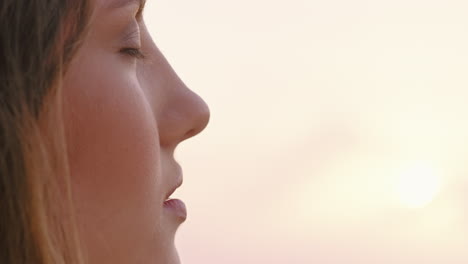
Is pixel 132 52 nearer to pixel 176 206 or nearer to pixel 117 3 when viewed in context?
pixel 117 3

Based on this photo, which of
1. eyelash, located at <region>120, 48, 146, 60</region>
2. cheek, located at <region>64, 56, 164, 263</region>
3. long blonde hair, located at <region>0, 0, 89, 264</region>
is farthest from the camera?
eyelash, located at <region>120, 48, 146, 60</region>

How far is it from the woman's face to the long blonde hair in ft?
0.32

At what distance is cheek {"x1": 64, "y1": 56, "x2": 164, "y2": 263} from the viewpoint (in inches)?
79.8

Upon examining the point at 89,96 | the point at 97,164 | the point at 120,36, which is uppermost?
the point at 120,36

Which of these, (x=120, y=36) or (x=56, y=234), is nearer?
(x=56, y=234)

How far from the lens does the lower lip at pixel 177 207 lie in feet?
7.25

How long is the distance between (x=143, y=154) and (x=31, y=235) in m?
0.36

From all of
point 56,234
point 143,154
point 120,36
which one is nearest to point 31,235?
point 56,234

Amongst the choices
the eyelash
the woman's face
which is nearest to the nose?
the woman's face

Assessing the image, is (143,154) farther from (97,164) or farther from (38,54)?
(38,54)

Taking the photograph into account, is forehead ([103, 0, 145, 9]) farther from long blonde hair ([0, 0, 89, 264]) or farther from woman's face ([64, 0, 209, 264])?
long blonde hair ([0, 0, 89, 264])

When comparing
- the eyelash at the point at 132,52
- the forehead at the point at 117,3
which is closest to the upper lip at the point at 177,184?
the eyelash at the point at 132,52

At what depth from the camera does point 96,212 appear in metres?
2.04

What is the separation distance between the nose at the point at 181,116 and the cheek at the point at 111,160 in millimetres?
86
